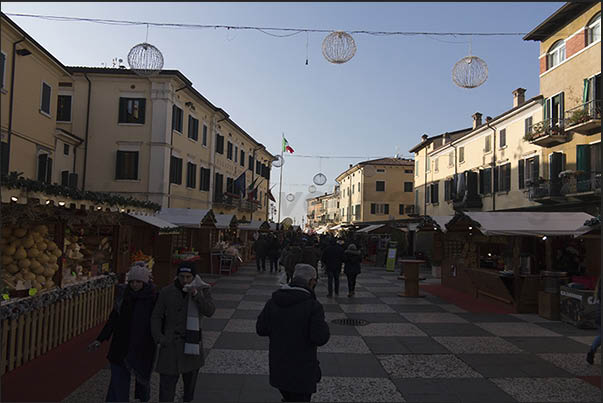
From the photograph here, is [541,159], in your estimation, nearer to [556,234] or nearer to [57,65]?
[556,234]

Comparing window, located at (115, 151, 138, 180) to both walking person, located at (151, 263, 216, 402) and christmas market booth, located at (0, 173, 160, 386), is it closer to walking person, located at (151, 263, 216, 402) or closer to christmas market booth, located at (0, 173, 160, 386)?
christmas market booth, located at (0, 173, 160, 386)

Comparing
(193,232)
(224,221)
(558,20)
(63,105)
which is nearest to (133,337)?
(193,232)

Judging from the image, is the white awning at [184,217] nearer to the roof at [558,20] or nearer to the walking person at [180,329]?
the walking person at [180,329]

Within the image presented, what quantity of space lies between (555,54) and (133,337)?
24.4m

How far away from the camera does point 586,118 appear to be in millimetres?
18891

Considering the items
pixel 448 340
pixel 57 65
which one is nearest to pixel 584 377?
pixel 448 340

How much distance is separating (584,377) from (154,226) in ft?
31.9

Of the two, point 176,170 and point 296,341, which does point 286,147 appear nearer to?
point 176,170

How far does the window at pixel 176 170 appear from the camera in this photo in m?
24.5

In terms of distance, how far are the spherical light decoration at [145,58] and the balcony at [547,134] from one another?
19027mm

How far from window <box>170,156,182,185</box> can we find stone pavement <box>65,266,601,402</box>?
14396 millimetres

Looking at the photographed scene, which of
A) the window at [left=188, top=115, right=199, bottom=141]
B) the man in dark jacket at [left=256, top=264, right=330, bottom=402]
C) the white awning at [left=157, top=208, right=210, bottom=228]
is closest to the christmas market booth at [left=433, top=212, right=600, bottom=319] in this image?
the man in dark jacket at [left=256, top=264, right=330, bottom=402]

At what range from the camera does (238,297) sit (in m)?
13.1

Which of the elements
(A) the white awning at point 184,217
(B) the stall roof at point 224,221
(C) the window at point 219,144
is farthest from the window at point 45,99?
(C) the window at point 219,144
